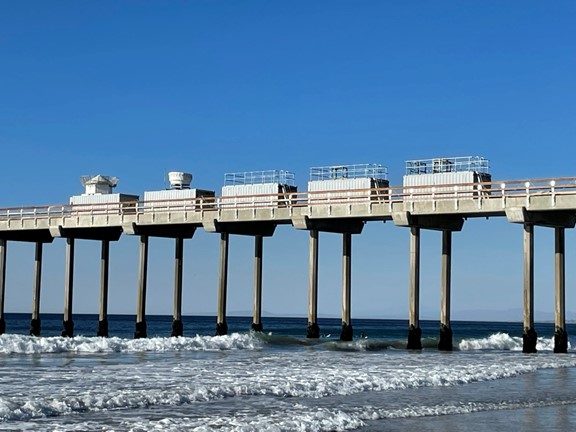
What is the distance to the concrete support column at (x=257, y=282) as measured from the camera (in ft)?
159

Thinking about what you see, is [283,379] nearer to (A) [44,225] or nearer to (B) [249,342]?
(B) [249,342]

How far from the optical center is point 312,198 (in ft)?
156

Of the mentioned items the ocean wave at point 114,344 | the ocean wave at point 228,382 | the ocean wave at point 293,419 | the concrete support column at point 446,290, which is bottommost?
the ocean wave at point 293,419

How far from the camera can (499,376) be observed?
3062cm

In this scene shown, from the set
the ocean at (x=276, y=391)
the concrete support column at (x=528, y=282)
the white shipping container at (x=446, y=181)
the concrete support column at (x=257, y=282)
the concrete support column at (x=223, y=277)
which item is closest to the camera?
the ocean at (x=276, y=391)

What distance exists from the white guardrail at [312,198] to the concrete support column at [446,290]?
6.17ft

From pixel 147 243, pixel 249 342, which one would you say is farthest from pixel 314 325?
pixel 147 243

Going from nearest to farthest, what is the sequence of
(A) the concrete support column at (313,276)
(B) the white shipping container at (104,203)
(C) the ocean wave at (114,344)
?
(C) the ocean wave at (114,344) → (A) the concrete support column at (313,276) → (B) the white shipping container at (104,203)

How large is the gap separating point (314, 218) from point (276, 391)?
20710 mm

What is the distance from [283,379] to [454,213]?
1616cm

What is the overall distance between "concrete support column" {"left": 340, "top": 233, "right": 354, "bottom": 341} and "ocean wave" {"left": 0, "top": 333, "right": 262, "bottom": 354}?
4041mm

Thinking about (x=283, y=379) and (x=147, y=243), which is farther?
(x=147, y=243)

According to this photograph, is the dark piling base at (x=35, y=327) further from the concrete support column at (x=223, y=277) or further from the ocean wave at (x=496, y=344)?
the ocean wave at (x=496, y=344)

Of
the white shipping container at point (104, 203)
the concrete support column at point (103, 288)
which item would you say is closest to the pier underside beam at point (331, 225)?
the white shipping container at point (104, 203)
